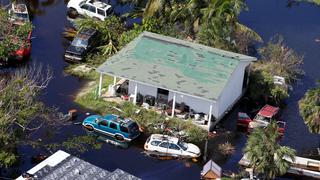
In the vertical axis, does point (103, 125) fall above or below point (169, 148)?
above

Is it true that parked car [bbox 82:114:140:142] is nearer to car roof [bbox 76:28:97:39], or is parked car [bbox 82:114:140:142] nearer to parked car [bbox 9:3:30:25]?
car roof [bbox 76:28:97:39]

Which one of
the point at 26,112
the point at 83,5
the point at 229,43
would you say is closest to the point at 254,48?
the point at 229,43

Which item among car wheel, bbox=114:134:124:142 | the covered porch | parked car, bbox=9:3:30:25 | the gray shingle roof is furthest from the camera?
parked car, bbox=9:3:30:25

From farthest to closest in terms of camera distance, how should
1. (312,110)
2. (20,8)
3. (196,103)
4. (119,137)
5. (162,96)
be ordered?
1. (20,8)
2. (162,96)
3. (196,103)
4. (119,137)
5. (312,110)

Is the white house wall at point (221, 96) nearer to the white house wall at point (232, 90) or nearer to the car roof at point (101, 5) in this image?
the white house wall at point (232, 90)

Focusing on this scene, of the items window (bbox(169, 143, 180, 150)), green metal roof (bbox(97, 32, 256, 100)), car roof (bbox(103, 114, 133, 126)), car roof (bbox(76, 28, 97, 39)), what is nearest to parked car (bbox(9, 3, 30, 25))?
car roof (bbox(76, 28, 97, 39))

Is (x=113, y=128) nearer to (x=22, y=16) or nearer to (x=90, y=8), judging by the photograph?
(x=22, y=16)

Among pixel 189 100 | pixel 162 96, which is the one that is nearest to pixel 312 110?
pixel 189 100
